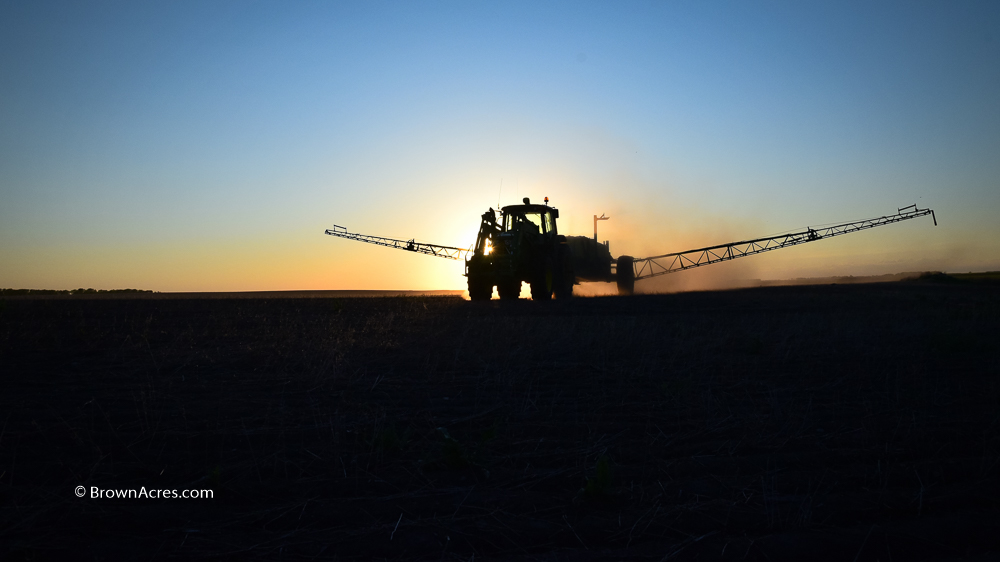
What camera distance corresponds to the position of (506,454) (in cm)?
427

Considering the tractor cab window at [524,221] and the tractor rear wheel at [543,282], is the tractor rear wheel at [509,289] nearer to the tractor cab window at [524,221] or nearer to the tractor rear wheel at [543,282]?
the tractor rear wheel at [543,282]

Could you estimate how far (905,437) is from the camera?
4574 millimetres

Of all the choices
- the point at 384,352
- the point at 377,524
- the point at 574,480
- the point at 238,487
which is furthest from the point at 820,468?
the point at 384,352

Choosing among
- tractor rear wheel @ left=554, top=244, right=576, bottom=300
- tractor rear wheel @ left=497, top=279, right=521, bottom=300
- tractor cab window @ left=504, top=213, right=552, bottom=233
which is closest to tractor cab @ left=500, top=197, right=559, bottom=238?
tractor cab window @ left=504, top=213, right=552, bottom=233

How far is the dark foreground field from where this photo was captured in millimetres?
3000

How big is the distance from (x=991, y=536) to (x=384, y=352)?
718 cm

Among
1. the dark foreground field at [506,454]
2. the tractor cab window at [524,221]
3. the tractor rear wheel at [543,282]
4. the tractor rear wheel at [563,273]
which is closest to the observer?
the dark foreground field at [506,454]

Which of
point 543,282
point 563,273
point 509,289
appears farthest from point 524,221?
point 563,273

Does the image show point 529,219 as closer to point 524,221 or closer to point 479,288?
point 524,221

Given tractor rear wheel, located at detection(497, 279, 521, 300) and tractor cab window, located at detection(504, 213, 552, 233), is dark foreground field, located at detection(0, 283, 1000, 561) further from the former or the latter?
tractor cab window, located at detection(504, 213, 552, 233)

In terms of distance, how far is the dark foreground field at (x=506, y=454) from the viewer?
3000 mm

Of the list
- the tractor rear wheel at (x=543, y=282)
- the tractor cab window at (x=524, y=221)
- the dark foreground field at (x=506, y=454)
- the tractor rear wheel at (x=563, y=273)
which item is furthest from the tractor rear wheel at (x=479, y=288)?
the dark foreground field at (x=506, y=454)

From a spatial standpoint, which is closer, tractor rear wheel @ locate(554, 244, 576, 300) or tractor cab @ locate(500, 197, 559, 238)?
tractor cab @ locate(500, 197, 559, 238)

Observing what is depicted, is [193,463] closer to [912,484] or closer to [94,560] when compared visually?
[94,560]
